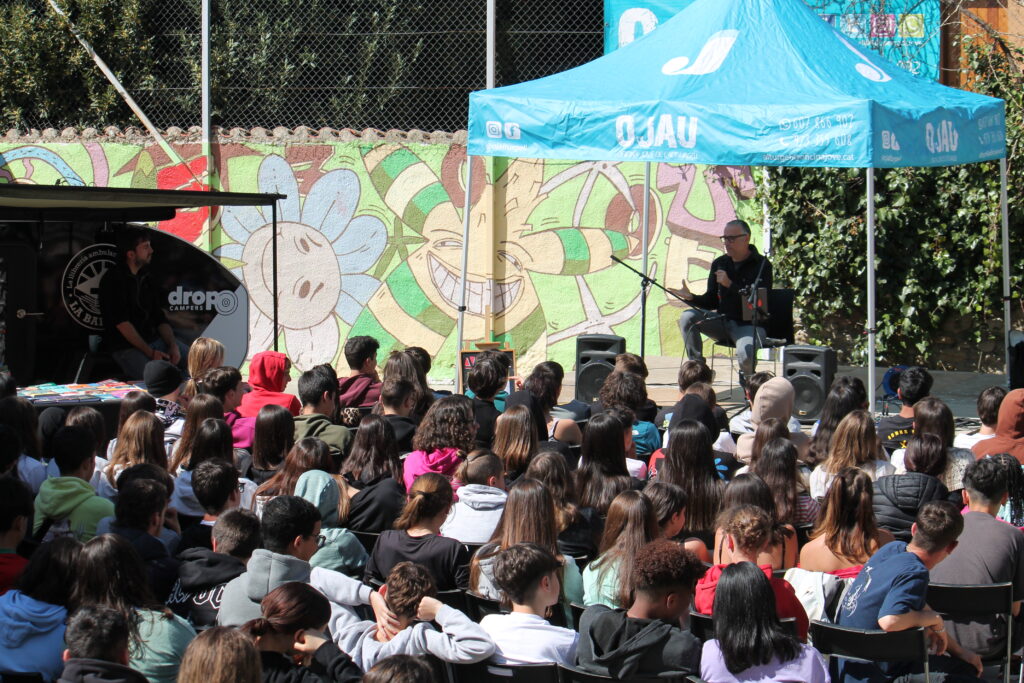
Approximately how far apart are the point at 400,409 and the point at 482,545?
6.92ft

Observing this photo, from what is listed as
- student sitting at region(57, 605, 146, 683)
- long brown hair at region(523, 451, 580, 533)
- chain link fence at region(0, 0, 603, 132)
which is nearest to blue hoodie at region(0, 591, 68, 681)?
student sitting at region(57, 605, 146, 683)

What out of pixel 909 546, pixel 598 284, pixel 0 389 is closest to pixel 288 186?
pixel 598 284

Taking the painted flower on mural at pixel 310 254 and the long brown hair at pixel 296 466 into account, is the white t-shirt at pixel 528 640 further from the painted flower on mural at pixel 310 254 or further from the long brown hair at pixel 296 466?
the painted flower on mural at pixel 310 254

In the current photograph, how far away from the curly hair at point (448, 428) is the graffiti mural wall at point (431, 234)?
6.88m

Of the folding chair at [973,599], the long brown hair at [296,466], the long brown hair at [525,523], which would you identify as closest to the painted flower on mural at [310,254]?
the long brown hair at [296,466]

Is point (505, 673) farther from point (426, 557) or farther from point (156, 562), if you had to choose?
point (156, 562)

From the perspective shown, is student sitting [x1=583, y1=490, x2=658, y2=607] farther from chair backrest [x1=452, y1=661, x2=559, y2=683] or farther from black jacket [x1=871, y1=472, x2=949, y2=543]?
black jacket [x1=871, y1=472, x2=949, y2=543]

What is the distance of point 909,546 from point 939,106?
4733 mm

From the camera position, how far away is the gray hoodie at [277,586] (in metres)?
4.02

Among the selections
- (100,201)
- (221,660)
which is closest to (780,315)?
(100,201)

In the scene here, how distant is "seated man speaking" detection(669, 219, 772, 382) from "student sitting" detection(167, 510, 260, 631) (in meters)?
6.71

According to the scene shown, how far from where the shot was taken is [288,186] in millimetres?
13398

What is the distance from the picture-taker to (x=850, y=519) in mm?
4641

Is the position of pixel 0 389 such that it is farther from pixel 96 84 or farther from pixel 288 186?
pixel 96 84
